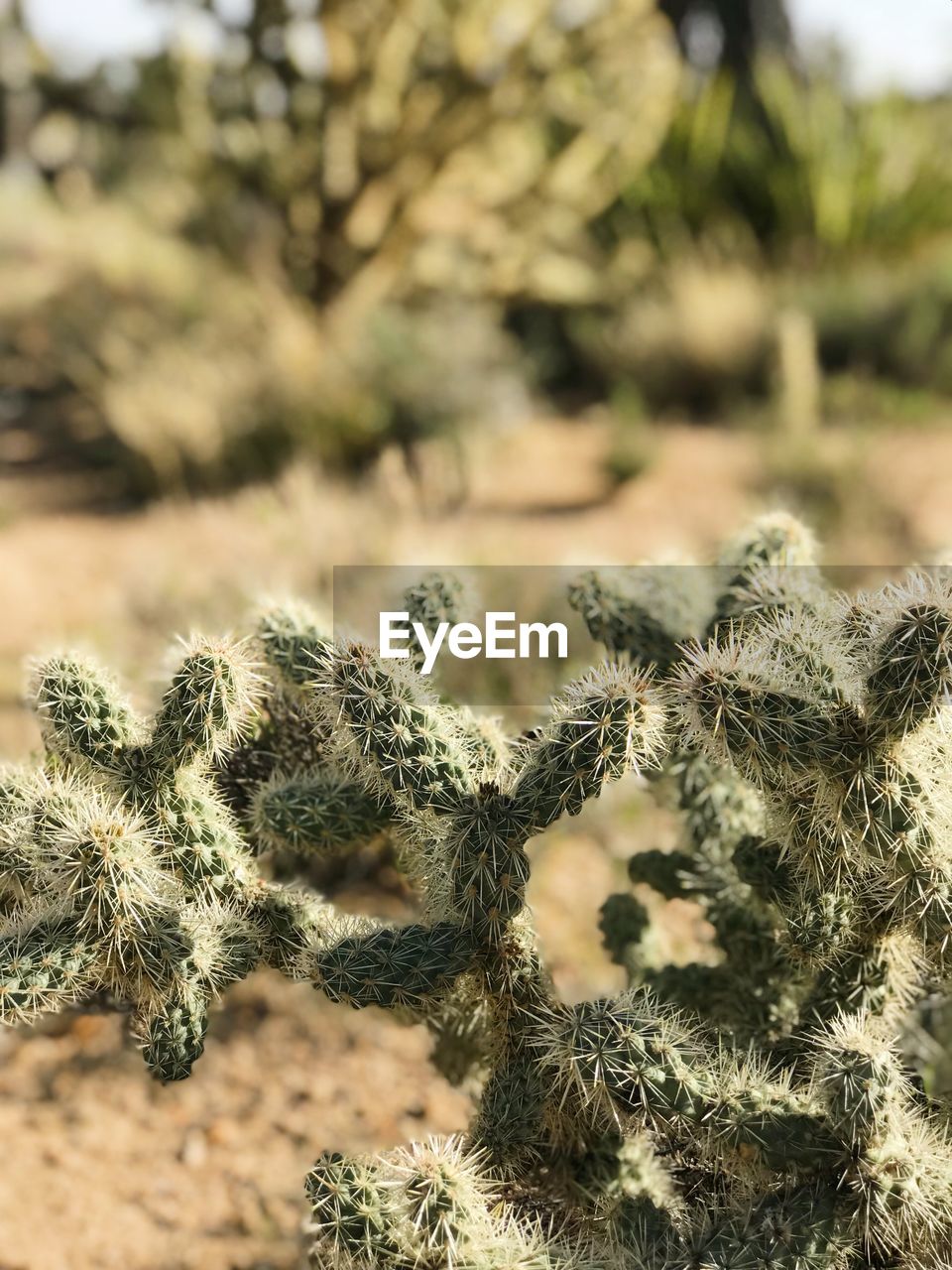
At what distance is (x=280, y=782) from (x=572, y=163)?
9.95 metres

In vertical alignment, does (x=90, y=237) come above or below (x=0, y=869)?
below

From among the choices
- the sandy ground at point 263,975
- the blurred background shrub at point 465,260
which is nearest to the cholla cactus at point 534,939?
the sandy ground at point 263,975

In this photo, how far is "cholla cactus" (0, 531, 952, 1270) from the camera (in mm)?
1576

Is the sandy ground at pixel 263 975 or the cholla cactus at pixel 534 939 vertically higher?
the cholla cactus at pixel 534 939

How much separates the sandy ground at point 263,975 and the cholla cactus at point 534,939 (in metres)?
0.56

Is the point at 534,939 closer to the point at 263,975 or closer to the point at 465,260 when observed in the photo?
the point at 263,975

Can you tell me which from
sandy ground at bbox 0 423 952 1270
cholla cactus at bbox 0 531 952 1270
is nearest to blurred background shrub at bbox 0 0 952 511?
sandy ground at bbox 0 423 952 1270

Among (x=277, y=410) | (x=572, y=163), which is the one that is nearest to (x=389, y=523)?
(x=277, y=410)

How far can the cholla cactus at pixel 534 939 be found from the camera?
5.17 feet

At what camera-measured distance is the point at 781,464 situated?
734 cm

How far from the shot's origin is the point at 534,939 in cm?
183

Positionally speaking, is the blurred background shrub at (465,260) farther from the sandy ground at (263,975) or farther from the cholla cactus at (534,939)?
the cholla cactus at (534,939)

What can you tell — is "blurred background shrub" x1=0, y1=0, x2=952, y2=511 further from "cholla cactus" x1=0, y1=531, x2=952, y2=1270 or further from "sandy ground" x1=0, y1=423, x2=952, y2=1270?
"cholla cactus" x1=0, y1=531, x2=952, y2=1270

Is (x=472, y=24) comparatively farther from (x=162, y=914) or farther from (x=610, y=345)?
(x=162, y=914)
